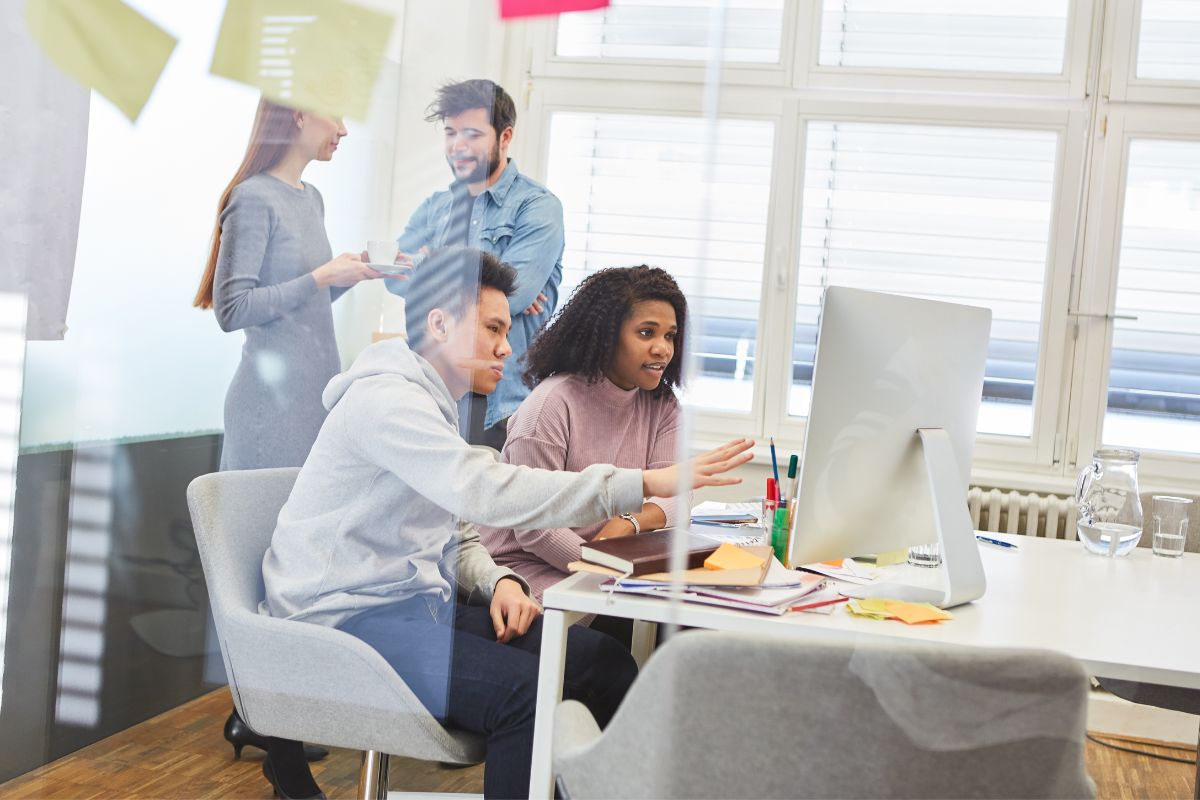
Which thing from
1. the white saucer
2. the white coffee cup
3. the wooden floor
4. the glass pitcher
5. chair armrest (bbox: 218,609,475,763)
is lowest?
the wooden floor

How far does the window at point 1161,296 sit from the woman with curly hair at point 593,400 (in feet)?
6.76

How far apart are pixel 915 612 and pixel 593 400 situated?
1.95 feet

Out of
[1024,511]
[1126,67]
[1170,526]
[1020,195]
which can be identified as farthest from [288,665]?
[1126,67]

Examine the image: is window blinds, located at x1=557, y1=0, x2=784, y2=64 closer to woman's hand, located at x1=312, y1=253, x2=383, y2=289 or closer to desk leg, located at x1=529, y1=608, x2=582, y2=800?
woman's hand, located at x1=312, y1=253, x2=383, y2=289

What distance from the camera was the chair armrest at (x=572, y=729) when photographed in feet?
3.83

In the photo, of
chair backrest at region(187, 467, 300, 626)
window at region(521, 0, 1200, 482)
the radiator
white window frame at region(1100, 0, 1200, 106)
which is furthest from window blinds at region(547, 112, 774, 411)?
white window frame at region(1100, 0, 1200, 106)

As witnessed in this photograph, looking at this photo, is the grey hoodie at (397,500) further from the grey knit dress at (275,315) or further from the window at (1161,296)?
the window at (1161,296)

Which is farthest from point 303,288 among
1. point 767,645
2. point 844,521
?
point 767,645

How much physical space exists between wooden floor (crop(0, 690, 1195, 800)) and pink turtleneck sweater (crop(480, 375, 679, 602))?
325 millimetres

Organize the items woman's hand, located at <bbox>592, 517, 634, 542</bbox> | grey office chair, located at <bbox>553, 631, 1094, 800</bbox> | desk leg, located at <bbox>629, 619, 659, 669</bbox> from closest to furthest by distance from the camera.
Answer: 1. grey office chair, located at <bbox>553, 631, 1094, 800</bbox>
2. desk leg, located at <bbox>629, 619, 659, 669</bbox>
3. woman's hand, located at <bbox>592, 517, 634, 542</bbox>

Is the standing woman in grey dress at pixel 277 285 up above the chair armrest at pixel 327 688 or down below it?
above

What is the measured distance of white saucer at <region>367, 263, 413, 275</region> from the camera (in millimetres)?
1607

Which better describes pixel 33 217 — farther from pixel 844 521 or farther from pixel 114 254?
pixel 844 521

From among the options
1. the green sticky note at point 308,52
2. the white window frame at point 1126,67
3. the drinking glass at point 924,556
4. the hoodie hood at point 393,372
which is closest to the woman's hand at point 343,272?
the hoodie hood at point 393,372
